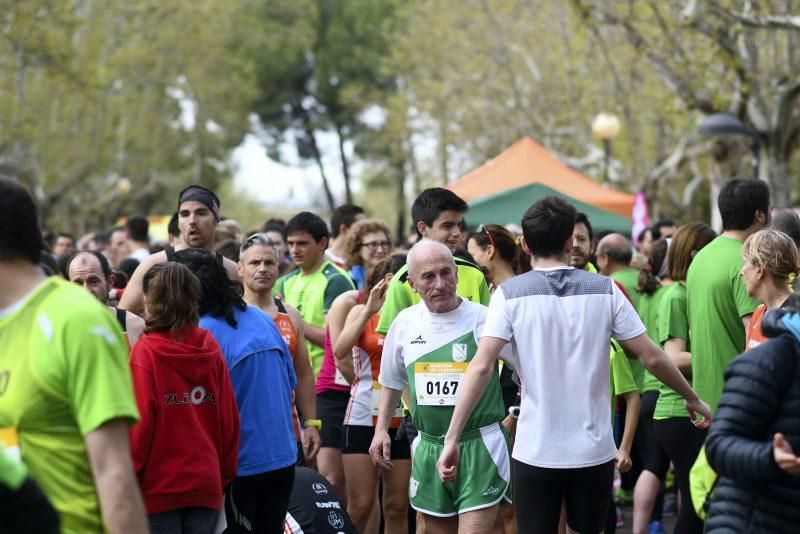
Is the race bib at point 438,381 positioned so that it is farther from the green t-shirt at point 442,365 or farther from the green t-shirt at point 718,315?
the green t-shirt at point 718,315

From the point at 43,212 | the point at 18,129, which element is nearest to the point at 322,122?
the point at 43,212

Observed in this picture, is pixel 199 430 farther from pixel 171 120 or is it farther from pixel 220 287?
pixel 171 120

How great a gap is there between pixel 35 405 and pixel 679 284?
4708 millimetres

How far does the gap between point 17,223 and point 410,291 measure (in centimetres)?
388

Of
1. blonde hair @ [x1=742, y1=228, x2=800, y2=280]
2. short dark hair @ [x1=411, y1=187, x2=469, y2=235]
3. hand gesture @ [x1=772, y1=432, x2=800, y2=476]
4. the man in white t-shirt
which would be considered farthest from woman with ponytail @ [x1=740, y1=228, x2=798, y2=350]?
short dark hair @ [x1=411, y1=187, x2=469, y2=235]

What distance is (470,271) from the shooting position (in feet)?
23.9

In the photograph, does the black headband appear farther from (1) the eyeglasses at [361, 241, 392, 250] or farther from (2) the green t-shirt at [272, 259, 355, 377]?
(1) the eyeglasses at [361, 241, 392, 250]

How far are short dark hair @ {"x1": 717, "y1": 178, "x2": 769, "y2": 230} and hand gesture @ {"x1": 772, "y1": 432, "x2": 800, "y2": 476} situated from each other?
121 inches

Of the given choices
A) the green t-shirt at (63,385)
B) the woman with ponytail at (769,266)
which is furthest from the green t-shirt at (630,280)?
the green t-shirt at (63,385)

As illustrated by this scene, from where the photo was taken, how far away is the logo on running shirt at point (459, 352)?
21.1ft

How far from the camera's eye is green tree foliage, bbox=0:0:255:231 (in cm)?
3328

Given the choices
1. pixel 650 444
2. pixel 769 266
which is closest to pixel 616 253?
pixel 650 444

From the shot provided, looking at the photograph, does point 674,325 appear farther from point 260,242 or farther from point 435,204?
point 260,242

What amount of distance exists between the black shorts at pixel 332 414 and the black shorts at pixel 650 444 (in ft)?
6.56
